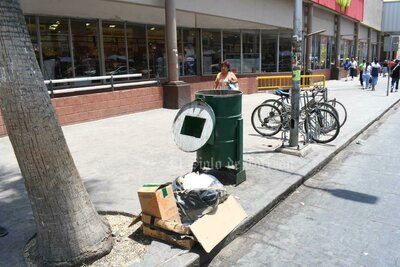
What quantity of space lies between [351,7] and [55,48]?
2406 centimetres

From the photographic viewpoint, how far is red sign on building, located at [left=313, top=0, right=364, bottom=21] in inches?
915

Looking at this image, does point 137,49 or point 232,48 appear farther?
point 232,48

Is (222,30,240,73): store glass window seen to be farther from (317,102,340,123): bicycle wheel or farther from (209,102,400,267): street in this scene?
(209,102,400,267): street

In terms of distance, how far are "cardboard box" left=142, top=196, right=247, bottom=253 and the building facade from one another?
6742 millimetres

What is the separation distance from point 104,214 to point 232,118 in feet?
6.66

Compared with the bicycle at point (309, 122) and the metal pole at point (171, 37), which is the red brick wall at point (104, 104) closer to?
the metal pole at point (171, 37)

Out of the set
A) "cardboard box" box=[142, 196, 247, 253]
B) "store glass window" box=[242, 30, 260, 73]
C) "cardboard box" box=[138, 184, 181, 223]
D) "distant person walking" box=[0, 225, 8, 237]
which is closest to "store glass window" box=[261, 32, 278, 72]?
"store glass window" box=[242, 30, 260, 73]

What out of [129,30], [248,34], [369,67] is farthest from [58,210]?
[369,67]

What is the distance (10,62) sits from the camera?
287 centimetres

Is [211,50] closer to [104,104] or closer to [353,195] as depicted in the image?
[104,104]

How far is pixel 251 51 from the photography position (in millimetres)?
20828

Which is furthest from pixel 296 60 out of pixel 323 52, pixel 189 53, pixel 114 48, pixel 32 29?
pixel 323 52

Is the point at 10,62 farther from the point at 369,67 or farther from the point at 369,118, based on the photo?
the point at 369,67

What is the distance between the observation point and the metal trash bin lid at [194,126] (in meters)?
4.81
